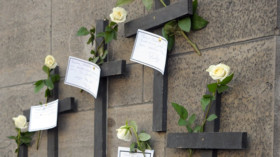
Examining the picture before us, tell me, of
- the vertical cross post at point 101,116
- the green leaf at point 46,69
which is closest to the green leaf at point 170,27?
the vertical cross post at point 101,116

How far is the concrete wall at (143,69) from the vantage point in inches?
70.4

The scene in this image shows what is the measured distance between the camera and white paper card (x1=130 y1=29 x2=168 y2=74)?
6.95 feet

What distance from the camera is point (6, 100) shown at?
313cm

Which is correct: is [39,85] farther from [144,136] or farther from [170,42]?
[170,42]

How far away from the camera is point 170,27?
210 centimetres

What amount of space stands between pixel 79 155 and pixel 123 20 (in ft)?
2.39

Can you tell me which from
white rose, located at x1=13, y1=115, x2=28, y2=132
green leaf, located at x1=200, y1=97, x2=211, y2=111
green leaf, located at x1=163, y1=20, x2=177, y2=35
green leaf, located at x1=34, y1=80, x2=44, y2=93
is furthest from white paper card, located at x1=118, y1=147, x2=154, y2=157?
white rose, located at x1=13, y1=115, x2=28, y2=132

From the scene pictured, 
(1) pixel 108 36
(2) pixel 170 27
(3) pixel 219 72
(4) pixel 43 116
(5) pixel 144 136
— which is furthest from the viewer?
(4) pixel 43 116

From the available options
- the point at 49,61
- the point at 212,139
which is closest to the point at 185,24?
the point at 212,139

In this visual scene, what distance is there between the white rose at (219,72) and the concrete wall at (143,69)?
6cm

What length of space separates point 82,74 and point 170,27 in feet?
1.99

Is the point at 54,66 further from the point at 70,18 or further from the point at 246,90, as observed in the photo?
the point at 246,90

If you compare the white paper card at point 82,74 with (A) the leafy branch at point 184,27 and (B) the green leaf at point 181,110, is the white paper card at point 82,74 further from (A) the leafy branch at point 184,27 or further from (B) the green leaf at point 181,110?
(B) the green leaf at point 181,110

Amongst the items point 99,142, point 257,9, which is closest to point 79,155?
point 99,142
